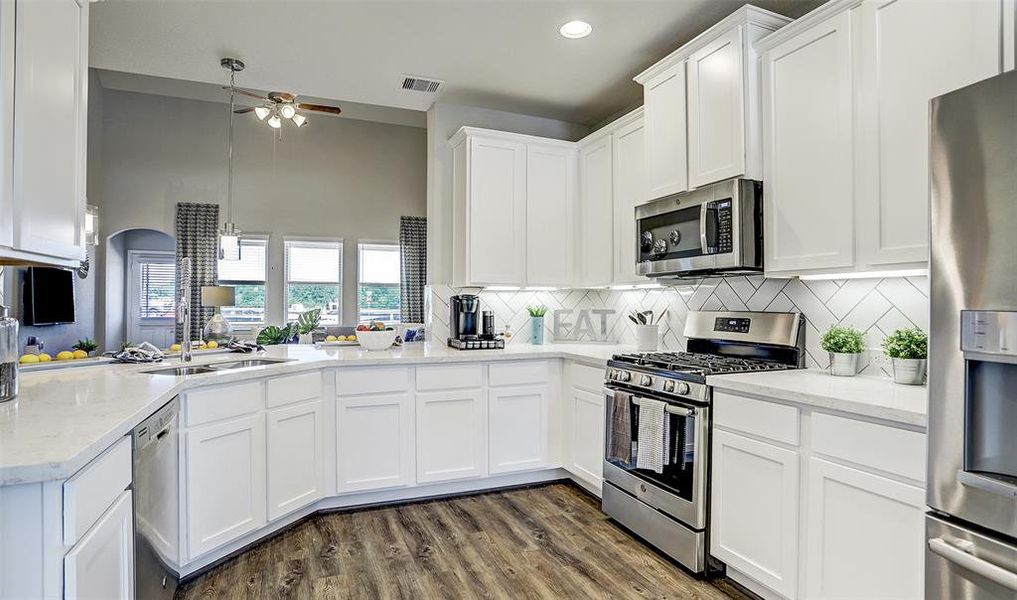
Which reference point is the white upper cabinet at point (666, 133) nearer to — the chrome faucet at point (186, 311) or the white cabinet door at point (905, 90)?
the white cabinet door at point (905, 90)

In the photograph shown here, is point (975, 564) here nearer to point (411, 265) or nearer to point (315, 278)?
point (411, 265)

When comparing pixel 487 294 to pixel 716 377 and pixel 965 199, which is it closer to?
pixel 716 377

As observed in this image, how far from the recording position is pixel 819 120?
7.39 ft

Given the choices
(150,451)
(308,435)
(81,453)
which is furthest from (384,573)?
(81,453)

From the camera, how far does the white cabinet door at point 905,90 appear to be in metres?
1.74

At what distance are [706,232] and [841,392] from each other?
100cm

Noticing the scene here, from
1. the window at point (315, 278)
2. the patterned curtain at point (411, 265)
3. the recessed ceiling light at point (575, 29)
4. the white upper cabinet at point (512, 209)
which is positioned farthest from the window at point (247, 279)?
Answer: the recessed ceiling light at point (575, 29)

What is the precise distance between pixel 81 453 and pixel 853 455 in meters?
2.14

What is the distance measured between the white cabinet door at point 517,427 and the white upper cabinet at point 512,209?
830 mm

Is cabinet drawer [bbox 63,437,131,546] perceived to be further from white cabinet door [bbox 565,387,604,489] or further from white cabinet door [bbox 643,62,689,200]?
white cabinet door [bbox 643,62,689,200]

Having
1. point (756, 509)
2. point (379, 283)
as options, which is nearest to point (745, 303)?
point (756, 509)

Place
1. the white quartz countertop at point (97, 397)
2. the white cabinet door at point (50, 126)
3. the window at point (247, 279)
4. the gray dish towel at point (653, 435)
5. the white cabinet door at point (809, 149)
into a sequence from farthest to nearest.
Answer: the window at point (247, 279) → the gray dish towel at point (653, 435) → the white cabinet door at point (809, 149) → the white cabinet door at point (50, 126) → the white quartz countertop at point (97, 397)

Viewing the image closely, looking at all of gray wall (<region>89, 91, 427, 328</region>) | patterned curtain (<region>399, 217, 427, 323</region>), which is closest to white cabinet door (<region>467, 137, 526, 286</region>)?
patterned curtain (<region>399, 217, 427, 323</region>)

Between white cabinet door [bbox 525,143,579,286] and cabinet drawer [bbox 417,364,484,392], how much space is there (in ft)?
2.90
